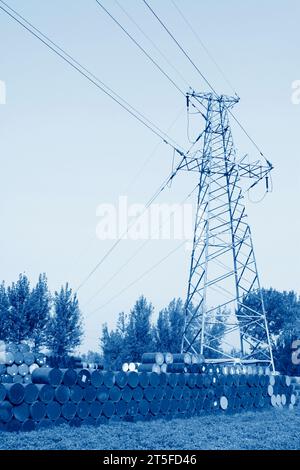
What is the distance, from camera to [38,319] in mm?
35812

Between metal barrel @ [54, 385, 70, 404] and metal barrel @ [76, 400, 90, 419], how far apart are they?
47cm

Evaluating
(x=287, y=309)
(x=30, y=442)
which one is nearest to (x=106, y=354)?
(x=287, y=309)

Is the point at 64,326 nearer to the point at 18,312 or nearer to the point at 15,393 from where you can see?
the point at 18,312

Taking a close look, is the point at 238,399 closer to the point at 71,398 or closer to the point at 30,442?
the point at 71,398

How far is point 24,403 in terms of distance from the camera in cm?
1117

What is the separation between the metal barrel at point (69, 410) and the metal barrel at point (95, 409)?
0.59 m

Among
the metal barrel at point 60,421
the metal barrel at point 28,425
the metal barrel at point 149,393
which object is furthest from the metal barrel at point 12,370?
the metal barrel at point 28,425

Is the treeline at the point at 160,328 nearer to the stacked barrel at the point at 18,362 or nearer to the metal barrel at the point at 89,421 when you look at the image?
the stacked barrel at the point at 18,362

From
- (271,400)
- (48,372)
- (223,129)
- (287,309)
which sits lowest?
(271,400)

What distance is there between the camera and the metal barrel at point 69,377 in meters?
12.3

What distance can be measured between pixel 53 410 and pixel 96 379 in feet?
5.64

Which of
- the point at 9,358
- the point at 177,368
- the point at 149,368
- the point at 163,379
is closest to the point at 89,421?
the point at 163,379
